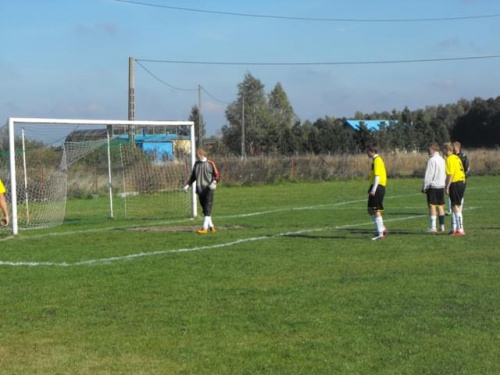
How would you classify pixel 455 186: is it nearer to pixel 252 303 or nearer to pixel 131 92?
pixel 252 303

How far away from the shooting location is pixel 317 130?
260ft

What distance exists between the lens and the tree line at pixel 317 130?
71.4 meters

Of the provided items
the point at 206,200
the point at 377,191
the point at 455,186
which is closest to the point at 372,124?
the point at 455,186

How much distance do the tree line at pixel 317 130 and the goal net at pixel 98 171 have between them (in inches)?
1574

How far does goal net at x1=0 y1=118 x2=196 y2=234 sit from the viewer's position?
757 inches

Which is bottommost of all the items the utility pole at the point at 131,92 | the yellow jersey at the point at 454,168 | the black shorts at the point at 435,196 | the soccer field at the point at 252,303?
the soccer field at the point at 252,303

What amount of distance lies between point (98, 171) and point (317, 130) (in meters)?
55.7

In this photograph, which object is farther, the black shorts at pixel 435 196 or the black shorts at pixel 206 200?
the black shorts at pixel 206 200

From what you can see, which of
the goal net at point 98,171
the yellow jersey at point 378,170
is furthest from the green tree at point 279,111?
the yellow jersey at point 378,170

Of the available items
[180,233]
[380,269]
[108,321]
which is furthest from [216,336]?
[180,233]

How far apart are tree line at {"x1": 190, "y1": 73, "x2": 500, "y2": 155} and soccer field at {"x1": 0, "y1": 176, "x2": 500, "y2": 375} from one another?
4984 centimetres

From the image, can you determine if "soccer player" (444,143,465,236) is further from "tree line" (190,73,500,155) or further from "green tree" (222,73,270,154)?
"green tree" (222,73,270,154)

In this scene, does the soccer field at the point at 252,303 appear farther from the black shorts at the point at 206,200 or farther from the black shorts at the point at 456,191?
the black shorts at the point at 456,191

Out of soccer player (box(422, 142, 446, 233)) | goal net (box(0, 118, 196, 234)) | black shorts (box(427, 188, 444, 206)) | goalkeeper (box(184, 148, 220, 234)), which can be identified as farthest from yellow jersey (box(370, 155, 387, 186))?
goal net (box(0, 118, 196, 234))
